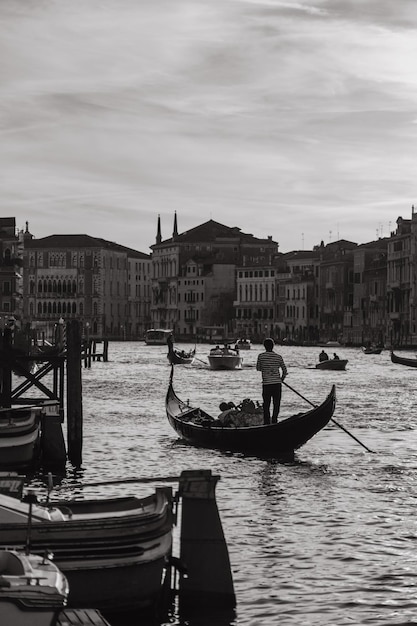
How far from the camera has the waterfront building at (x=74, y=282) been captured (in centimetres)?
13338

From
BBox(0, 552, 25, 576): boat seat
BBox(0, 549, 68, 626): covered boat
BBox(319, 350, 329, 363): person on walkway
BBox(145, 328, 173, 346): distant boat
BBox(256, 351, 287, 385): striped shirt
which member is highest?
BBox(145, 328, 173, 346): distant boat

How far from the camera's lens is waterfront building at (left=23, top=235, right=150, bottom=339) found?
133375 mm

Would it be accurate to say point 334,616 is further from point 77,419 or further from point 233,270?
point 233,270

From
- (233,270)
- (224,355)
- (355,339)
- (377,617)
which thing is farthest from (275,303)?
(377,617)

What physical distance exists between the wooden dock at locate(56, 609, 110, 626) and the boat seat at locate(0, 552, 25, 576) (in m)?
0.28

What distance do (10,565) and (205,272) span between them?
125 meters

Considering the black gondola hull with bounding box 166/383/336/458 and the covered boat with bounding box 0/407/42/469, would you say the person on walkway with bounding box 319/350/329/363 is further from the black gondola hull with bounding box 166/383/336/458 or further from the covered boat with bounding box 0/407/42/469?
the covered boat with bounding box 0/407/42/469

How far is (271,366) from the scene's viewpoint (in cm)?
1580

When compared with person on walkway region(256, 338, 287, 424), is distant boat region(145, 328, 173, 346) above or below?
above

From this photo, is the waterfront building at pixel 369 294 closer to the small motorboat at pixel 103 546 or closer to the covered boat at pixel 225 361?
the covered boat at pixel 225 361

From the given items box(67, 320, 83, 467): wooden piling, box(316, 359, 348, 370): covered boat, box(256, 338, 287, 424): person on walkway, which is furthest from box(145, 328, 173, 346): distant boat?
box(67, 320, 83, 467): wooden piling

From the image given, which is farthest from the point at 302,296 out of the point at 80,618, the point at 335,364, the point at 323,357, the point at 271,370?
the point at 80,618

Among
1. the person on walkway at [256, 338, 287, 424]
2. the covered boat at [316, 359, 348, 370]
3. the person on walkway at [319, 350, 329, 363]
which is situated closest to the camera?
the person on walkway at [256, 338, 287, 424]

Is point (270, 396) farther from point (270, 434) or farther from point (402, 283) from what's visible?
point (402, 283)
